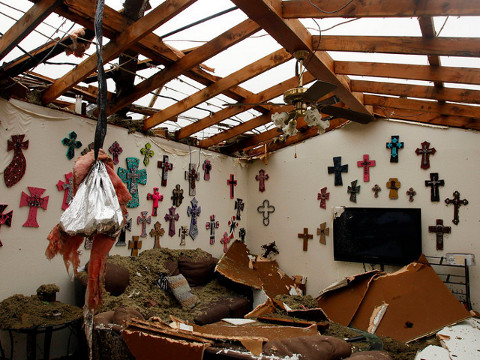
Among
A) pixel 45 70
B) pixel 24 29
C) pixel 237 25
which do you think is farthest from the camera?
pixel 45 70

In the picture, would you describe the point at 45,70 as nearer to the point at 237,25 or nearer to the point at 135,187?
the point at 135,187

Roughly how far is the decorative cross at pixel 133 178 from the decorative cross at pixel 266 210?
2.61 metres

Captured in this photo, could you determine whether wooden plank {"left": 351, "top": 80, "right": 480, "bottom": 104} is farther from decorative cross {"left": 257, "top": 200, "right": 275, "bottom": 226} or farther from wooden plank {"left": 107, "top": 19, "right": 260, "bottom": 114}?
decorative cross {"left": 257, "top": 200, "right": 275, "bottom": 226}

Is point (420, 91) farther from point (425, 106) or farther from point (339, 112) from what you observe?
point (339, 112)

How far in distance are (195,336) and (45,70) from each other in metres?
3.16

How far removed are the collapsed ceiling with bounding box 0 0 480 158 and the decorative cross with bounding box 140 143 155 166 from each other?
310 millimetres

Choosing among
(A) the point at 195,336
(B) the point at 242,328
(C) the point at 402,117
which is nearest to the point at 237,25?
(A) the point at 195,336

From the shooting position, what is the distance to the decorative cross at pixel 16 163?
3297 mm

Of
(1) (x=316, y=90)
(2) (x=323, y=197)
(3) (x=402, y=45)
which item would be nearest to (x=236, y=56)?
(1) (x=316, y=90)

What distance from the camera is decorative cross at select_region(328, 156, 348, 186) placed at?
223 inches

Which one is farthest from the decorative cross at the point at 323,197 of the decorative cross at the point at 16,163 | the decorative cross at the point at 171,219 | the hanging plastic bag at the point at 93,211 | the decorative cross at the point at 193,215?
the hanging plastic bag at the point at 93,211

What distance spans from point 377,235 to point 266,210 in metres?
2.09

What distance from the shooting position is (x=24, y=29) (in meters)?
2.62

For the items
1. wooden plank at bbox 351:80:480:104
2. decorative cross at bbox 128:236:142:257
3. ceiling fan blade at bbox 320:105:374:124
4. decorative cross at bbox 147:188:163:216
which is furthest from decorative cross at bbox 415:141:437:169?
decorative cross at bbox 128:236:142:257
